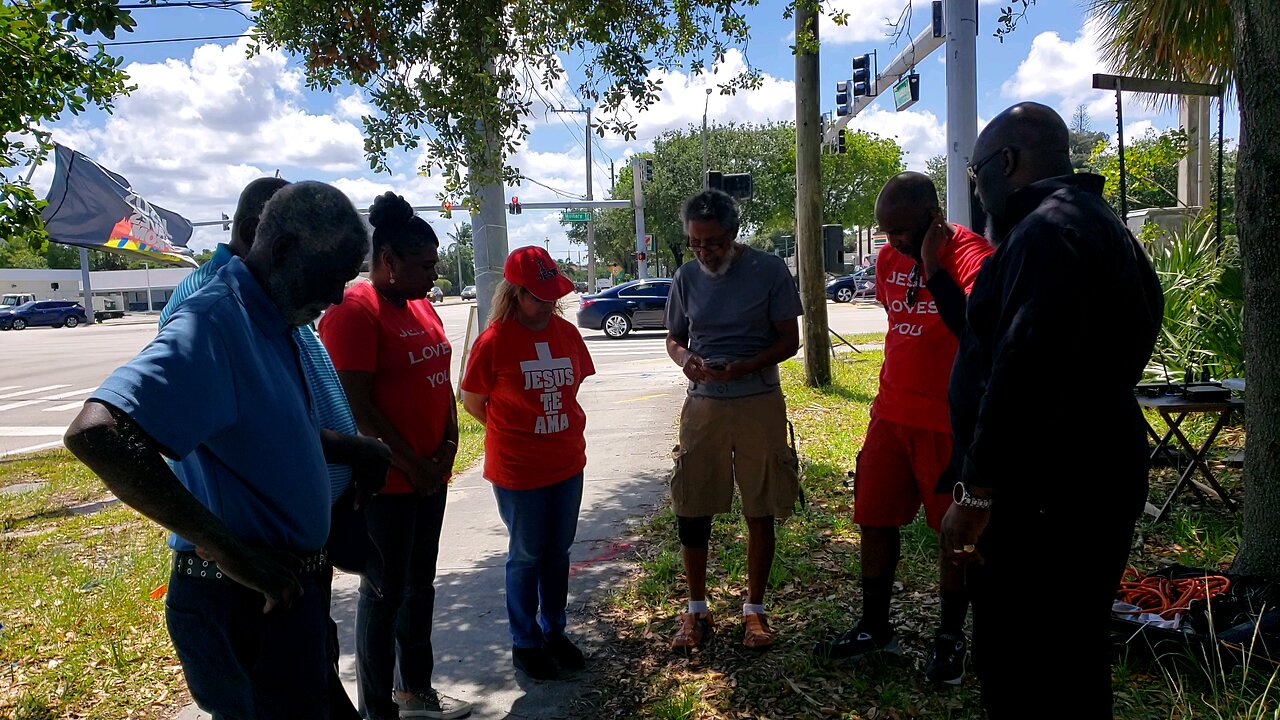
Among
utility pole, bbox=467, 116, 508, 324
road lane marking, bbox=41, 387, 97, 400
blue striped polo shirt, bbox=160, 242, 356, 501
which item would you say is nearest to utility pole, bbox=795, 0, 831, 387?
utility pole, bbox=467, 116, 508, 324

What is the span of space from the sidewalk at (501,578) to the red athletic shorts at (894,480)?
1.41 m

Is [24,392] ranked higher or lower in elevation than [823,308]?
lower

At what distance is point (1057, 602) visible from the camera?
2082mm

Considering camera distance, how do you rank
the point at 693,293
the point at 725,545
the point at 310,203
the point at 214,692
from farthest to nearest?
the point at 725,545 < the point at 693,293 < the point at 310,203 < the point at 214,692

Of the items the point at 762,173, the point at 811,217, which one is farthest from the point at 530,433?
the point at 762,173

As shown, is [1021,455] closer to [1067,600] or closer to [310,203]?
[1067,600]

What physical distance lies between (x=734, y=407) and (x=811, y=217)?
695 centimetres

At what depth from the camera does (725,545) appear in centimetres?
498

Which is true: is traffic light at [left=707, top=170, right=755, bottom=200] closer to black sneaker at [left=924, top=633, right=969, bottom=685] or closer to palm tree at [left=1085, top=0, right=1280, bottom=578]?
palm tree at [left=1085, top=0, right=1280, bottom=578]

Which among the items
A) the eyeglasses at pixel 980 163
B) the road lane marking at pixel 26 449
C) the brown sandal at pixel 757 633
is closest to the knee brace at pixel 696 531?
the brown sandal at pixel 757 633

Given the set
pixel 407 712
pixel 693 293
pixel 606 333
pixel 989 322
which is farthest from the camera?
pixel 606 333

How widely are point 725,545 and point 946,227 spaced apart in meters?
2.45

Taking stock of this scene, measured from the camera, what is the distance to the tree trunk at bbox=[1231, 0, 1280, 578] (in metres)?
3.29

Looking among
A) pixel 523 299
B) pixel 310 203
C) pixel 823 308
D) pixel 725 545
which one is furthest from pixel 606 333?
pixel 310 203
